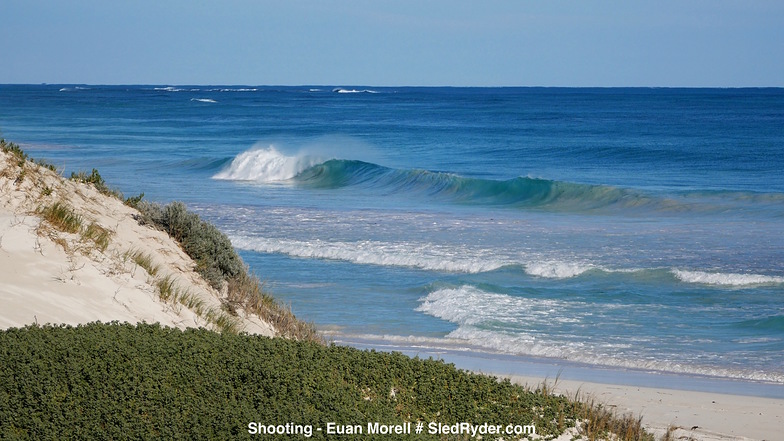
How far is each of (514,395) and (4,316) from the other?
4220 millimetres

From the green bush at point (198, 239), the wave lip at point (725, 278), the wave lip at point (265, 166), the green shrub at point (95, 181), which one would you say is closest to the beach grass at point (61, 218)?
the green bush at point (198, 239)

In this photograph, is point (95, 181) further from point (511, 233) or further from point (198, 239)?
point (511, 233)

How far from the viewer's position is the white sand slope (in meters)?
7.70

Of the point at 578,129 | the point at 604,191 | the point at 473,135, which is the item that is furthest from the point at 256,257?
the point at 578,129

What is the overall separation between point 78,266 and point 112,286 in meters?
0.42

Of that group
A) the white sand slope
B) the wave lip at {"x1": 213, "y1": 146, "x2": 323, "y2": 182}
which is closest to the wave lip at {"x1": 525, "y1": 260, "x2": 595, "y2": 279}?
the white sand slope

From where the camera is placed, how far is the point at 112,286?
8.40 meters

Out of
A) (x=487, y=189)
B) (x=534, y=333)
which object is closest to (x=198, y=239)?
(x=534, y=333)

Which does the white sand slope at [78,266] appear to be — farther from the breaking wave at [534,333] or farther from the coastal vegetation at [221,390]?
the breaking wave at [534,333]

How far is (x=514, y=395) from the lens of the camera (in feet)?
21.3

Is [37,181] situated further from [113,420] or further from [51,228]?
[113,420]

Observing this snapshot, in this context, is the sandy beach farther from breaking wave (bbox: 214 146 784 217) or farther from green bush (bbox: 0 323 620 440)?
breaking wave (bbox: 214 146 784 217)

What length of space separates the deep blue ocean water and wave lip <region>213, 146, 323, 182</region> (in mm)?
108

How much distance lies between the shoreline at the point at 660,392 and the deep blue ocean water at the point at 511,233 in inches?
14.1
